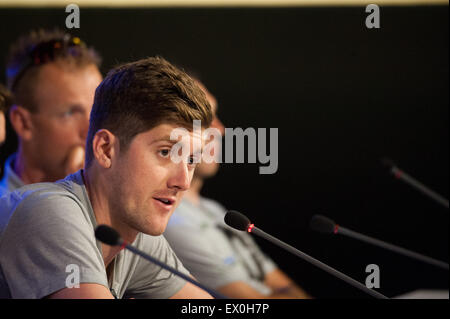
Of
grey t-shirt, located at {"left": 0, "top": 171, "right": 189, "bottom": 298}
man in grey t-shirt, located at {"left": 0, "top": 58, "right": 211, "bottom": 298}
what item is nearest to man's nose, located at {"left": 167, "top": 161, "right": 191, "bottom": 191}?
man in grey t-shirt, located at {"left": 0, "top": 58, "right": 211, "bottom": 298}

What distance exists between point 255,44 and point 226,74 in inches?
7.4

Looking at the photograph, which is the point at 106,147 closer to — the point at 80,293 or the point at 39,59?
the point at 80,293

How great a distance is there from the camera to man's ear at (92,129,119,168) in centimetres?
125

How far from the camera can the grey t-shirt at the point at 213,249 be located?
1.95 metres

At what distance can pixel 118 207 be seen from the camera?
4.16 ft

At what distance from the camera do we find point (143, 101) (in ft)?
4.09

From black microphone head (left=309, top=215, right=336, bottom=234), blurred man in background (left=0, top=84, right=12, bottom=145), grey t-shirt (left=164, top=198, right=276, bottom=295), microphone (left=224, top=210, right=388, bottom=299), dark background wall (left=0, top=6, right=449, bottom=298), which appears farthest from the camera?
dark background wall (left=0, top=6, right=449, bottom=298)

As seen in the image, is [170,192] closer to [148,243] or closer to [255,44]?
[148,243]

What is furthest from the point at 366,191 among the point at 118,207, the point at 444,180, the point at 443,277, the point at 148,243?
the point at 118,207

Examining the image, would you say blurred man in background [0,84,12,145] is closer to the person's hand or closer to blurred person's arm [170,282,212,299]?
the person's hand

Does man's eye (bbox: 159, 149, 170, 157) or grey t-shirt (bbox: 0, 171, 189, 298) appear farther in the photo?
man's eye (bbox: 159, 149, 170, 157)

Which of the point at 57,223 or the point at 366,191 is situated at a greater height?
the point at 366,191

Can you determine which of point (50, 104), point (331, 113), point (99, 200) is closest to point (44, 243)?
point (99, 200)

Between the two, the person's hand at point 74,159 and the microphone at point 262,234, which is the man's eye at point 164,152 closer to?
the microphone at point 262,234
